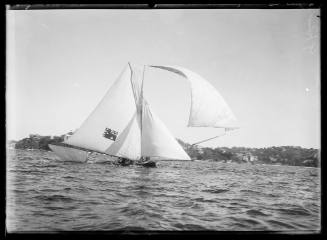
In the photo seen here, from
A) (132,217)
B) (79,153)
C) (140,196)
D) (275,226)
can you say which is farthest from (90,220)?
(79,153)

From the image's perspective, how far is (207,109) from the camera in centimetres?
1069

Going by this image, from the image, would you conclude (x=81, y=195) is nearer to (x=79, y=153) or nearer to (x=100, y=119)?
(x=100, y=119)

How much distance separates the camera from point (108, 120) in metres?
14.0

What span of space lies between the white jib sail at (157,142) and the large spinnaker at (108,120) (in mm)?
1022

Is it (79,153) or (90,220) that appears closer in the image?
A: (90,220)

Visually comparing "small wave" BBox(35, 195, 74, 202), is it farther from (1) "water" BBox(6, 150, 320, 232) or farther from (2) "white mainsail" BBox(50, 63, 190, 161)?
(2) "white mainsail" BBox(50, 63, 190, 161)

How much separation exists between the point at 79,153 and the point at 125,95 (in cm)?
469

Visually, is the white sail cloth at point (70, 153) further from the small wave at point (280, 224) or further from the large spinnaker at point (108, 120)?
the small wave at point (280, 224)

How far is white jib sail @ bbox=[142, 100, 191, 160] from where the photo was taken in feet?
47.4

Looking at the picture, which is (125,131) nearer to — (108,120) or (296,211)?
(108,120)

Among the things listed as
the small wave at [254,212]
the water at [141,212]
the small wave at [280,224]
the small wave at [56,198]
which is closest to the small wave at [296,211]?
the water at [141,212]

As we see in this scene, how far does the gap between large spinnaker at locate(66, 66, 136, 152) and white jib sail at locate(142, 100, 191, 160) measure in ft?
3.35

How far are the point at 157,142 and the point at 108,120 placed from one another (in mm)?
2678
